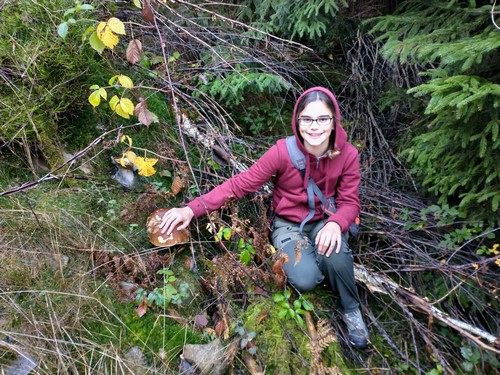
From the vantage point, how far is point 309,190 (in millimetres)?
2646

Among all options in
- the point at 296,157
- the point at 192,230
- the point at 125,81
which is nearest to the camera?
the point at 125,81

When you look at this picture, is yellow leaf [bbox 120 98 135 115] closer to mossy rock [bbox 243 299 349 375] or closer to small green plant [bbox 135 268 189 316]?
small green plant [bbox 135 268 189 316]

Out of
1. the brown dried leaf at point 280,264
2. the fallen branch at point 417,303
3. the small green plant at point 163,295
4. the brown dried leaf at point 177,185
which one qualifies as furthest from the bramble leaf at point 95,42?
the fallen branch at point 417,303

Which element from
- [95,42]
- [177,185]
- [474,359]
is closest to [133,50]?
[95,42]

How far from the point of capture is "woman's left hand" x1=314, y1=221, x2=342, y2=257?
2.47 meters

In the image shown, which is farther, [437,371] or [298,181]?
[298,181]

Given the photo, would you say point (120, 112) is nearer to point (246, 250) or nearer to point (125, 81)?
point (125, 81)

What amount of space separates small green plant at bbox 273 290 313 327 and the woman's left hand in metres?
0.36

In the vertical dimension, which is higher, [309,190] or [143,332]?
[309,190]

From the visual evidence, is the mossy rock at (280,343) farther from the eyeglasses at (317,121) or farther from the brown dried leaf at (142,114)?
the brown dried leaf at (142,114)

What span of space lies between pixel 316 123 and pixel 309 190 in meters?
0.50

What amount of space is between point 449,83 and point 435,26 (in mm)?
821

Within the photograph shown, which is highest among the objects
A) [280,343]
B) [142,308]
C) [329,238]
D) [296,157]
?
[296,157]

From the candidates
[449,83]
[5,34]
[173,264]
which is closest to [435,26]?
[449,83]
